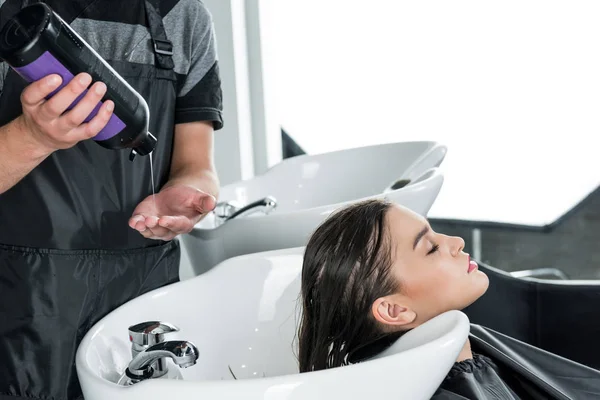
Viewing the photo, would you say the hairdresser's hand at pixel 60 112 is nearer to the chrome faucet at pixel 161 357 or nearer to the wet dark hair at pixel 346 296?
the chrome faucet at pixel 161 357

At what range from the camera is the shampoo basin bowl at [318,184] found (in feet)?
5.82

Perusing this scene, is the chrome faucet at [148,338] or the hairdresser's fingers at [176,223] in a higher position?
the hairdresser's fingers at [176,223]

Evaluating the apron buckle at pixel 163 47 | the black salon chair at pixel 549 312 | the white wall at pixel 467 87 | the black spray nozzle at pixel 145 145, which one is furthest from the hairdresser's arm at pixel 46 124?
the white wall at pixel 467 87

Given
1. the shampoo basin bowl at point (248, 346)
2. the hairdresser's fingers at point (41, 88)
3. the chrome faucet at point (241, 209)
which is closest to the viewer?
the shampoo basin bowl at point (248, 346)

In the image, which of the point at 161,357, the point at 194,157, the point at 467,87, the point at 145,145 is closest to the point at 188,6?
the point at 194,157

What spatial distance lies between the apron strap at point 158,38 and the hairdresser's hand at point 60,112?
1.32 ft

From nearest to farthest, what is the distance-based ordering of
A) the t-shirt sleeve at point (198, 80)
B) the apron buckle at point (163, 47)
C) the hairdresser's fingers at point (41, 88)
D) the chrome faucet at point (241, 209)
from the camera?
the hairdresser's fingers at point (41, 88)
the apron buckle at point (163, 47)
the t-shirt sleeve at point (198, 80)
the chrome faucet at point (241, 209)

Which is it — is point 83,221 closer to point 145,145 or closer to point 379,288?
point 145,145

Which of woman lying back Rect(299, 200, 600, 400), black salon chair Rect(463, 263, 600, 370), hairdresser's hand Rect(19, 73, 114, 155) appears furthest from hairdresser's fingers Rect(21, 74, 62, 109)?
black salon chair Rect(463, 263, 600, 370)

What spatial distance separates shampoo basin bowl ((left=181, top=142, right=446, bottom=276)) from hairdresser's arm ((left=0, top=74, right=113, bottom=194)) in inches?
25.8

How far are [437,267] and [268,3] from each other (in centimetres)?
192

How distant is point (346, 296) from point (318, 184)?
0.95 metres

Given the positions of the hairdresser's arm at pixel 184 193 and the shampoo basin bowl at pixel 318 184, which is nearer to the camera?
the hairdresser's arm at pixel 184 193

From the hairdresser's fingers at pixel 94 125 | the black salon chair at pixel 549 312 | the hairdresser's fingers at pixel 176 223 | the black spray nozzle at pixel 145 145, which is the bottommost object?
the black salon chair at pixel 549 312
